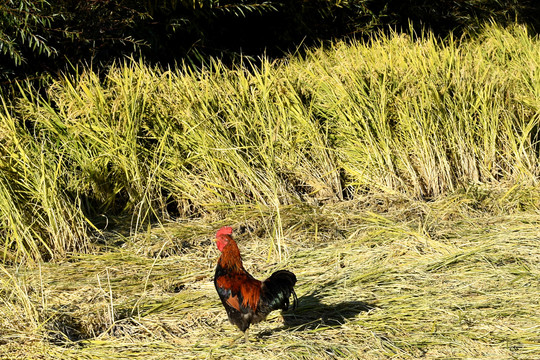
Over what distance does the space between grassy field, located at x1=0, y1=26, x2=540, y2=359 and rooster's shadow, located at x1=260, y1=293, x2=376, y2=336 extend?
0.04 feet

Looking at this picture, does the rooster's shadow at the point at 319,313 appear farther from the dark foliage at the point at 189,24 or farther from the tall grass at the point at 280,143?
the dark foliage at the point at 189,24

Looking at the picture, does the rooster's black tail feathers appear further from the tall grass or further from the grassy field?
the tall grass

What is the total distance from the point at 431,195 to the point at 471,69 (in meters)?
1.12

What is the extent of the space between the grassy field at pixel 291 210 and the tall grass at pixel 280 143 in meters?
0.02

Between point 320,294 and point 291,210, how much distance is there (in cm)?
93

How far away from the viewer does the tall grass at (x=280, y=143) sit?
437 cm

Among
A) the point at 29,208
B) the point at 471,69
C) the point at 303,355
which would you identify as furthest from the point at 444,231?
the point at 29,208

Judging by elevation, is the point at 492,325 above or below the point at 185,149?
below

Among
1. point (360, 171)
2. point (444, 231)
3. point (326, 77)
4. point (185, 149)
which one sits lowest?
point (444, 231)

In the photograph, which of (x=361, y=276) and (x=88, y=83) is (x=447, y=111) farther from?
(x=88, y=83)

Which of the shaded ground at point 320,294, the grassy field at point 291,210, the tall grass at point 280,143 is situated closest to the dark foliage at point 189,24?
the grassy field at point 291,210

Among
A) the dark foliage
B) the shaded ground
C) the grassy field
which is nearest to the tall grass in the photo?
the grassy field

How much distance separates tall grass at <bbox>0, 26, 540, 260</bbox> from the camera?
4367 mm

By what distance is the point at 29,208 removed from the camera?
4008 mm
